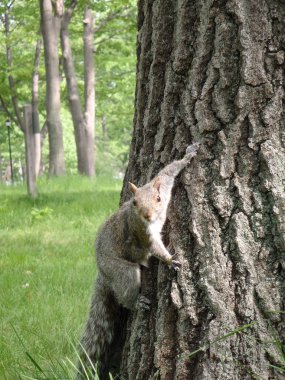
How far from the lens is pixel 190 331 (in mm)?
2170

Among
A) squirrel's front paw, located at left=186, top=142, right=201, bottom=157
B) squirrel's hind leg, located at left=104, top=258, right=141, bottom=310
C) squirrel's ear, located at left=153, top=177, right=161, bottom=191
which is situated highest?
squirrel's front paw, located at left=186, top=142, right=201, bottom=157

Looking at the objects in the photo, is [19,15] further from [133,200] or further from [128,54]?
[133,200]

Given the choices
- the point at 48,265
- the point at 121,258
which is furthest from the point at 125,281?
the point at 48,265

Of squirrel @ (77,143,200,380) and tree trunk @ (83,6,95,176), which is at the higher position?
tree trunk @ (83,6,95,176)

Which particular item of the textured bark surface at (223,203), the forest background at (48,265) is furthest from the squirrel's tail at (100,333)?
the textured bark surface at (223,203)

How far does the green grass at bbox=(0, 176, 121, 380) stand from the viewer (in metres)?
3.41

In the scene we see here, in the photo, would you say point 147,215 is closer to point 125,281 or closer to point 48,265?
point 125,281

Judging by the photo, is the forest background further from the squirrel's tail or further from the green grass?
the squirrel's tail

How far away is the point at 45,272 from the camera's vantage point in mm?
4988

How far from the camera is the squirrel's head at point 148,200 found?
8.43 ft

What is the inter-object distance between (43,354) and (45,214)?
13.1ft

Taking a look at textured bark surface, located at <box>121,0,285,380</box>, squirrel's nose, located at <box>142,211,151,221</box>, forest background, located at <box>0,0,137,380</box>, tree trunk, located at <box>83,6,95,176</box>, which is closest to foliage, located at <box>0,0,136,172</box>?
tree trunk, located at <box>83,6,95,176</box>

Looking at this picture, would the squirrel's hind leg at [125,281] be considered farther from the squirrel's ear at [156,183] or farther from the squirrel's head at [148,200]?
the squirrel's ear at [156,183]

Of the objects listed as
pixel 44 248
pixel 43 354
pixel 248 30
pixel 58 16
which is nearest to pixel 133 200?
pixel 248 30
